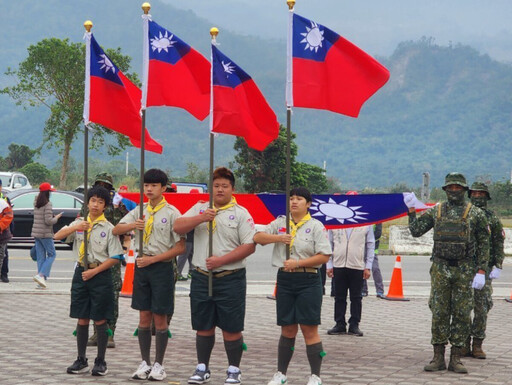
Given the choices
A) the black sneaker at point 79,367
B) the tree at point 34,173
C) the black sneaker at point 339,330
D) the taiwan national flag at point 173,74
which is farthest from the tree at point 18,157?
the black sneaker at point 79,367

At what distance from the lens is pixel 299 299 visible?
801 cm

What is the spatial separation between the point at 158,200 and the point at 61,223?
1531 cm

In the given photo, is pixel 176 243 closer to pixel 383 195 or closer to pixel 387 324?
pixel 383 195

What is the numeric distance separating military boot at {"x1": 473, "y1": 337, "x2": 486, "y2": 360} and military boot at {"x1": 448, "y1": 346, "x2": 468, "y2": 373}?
800 millimetres

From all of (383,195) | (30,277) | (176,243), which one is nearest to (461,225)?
(383,195)

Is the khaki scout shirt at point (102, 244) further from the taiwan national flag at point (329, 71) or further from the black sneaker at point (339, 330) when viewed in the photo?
the black sneaker at point (339, 330)

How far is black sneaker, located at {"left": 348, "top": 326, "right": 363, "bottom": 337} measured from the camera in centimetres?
1127

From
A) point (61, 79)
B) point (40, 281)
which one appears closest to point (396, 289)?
point (40, 281)

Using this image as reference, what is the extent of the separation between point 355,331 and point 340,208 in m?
1.72

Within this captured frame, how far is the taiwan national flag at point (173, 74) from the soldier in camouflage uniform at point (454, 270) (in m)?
2.61

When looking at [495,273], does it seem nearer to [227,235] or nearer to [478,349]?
[478,349]

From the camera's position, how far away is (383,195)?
407 inches

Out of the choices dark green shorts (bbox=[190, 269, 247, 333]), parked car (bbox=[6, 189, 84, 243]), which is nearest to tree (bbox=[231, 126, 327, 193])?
parked car (bbox=[6, 189, 84, 243])

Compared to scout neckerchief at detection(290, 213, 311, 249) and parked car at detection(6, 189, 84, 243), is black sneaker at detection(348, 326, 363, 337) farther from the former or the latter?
parked car at detection(6, 189, 84, 243)
